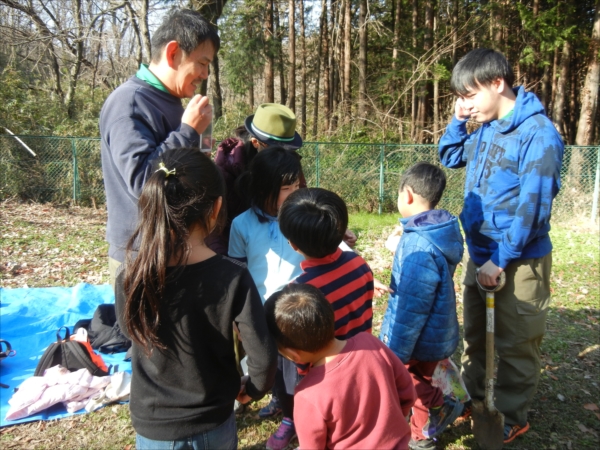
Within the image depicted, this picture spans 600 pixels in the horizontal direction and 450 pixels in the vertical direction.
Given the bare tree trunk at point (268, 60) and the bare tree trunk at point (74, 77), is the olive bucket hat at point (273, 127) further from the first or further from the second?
the bare tree trunk at point (268, 60)

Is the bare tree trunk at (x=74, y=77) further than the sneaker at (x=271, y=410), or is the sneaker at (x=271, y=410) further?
the bare tree trunk at (x=74, y=77)

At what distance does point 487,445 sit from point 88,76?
2169 cm

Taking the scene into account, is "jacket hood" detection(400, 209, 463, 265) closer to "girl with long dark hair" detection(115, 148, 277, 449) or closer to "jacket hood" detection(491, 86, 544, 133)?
"jacket hood" detection(491, 86, 544, 133)

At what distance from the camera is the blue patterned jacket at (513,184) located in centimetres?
228

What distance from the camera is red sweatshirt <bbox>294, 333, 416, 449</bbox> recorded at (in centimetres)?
148

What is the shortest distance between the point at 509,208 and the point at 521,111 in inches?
19.4

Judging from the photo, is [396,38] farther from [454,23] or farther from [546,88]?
[546,88]

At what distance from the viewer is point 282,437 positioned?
103 inches

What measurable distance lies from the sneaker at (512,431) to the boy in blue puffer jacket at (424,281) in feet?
1.71

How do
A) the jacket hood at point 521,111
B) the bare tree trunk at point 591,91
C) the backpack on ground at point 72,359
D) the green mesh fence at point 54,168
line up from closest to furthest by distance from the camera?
1. the jacket hood at point 521,111
2. the backpack on ground at point 72,359
3. the green mesh fence at point 54,168
4. the bare tree trunk at point 591,91

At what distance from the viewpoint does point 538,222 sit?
230cm

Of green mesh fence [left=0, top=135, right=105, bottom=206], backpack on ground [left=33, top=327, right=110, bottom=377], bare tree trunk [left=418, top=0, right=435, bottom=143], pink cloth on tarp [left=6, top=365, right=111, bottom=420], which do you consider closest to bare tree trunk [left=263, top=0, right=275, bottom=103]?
bare tree trunk [left=418, top=0, right=435, bottom=143]

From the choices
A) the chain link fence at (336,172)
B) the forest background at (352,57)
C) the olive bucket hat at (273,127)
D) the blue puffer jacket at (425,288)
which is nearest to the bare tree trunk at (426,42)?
the forest background at (352,57)

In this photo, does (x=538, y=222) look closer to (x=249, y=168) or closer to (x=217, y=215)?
(x=249, y=168)
